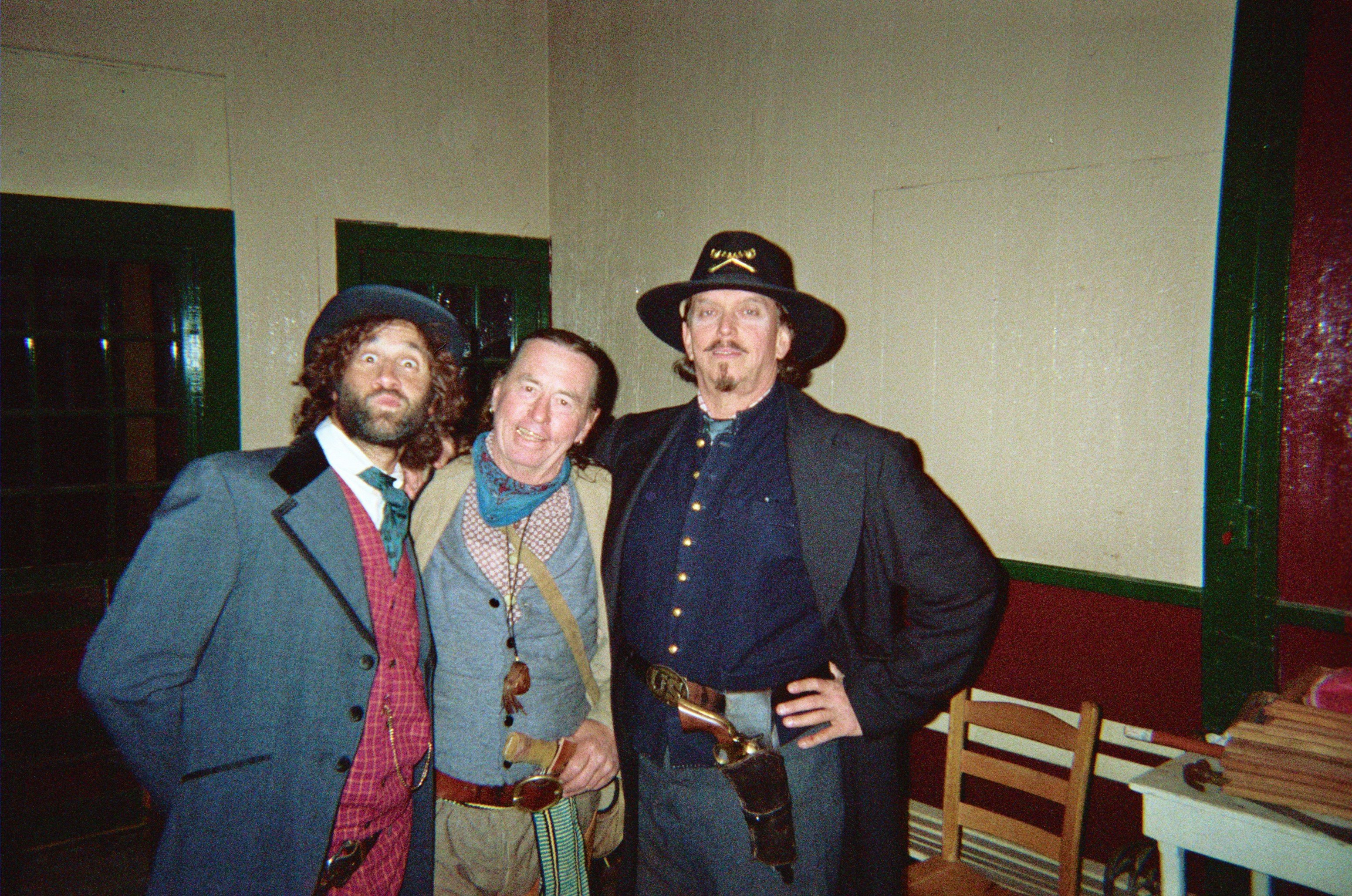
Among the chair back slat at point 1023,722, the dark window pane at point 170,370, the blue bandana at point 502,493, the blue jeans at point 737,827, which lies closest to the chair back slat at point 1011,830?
the chair back slat at point 1023,722

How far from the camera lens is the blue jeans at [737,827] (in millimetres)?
2117

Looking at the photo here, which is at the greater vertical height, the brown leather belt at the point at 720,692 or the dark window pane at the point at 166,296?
the dark window pane at the point at 166,296

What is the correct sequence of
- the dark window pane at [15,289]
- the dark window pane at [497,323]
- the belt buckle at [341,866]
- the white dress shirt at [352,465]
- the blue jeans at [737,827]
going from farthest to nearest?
the dark window pane at [497,323]
the dark window pane at [15,289]
the blue jeans at [737,827]
the white dress shirt at [352,465]
the belt buckle at [341,866]

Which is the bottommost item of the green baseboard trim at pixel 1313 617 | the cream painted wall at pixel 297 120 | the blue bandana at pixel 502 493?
the green baseboard trim at pixel 1313 617

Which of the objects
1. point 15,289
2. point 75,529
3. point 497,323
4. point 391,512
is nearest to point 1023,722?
point 391,512

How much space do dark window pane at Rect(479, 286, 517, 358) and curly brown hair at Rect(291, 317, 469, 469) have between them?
10.1 ft

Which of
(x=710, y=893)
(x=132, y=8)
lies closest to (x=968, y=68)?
(x=710, y=893)

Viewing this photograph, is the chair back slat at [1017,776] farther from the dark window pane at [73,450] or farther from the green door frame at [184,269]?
the dark window pane at [73,450]

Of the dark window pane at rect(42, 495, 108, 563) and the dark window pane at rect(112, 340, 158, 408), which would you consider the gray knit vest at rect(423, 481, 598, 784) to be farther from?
the dark window pane at rect(112, 340, 158, 408)

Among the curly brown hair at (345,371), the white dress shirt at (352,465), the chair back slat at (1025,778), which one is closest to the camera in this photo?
the white dress shirt at (352,465)

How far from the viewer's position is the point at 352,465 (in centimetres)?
185

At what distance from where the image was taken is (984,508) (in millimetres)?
3164

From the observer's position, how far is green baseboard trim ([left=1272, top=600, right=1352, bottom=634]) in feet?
7.93

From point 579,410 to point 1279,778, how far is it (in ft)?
7.31
